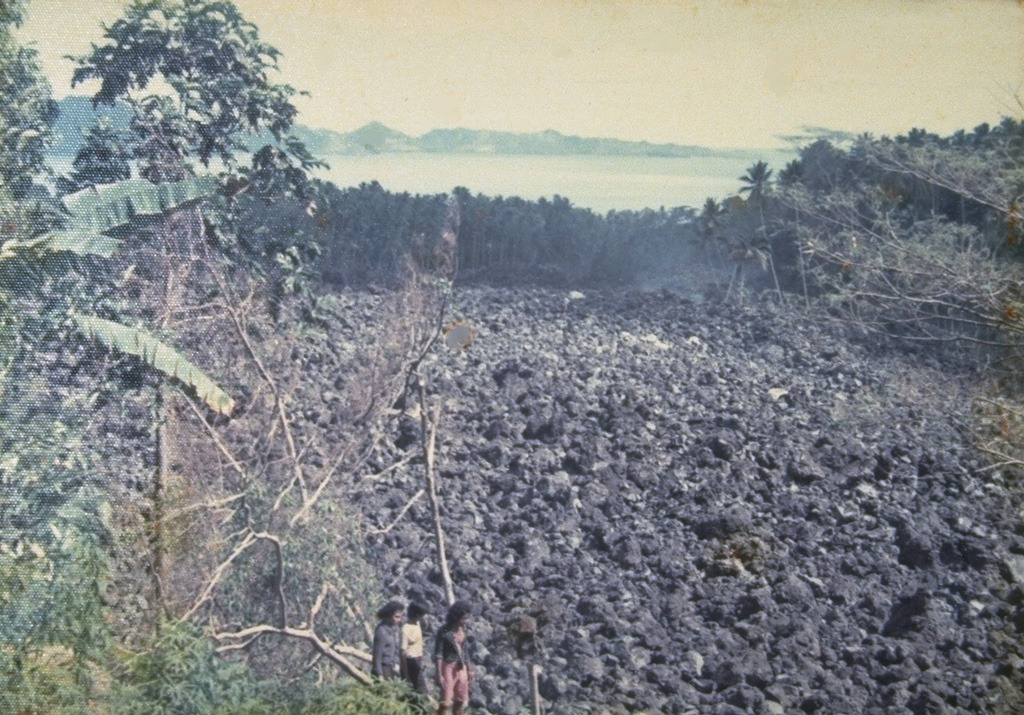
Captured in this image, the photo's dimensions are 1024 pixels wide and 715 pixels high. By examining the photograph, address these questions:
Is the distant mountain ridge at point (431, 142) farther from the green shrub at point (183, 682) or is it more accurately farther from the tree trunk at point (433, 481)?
the green shrub at point (183, 682)

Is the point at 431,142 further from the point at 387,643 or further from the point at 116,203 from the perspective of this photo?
the point at 387,643

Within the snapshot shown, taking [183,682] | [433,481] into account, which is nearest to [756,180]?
[433,481]

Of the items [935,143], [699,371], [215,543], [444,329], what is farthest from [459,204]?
[935,143]

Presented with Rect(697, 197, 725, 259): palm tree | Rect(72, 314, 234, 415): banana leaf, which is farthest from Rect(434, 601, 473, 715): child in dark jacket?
Rect(697, 197, 725, 259): palm tree

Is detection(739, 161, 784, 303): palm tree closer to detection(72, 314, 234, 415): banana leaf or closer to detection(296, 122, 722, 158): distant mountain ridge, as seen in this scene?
detection(296, 122, 722, 158): distant mountain ridge

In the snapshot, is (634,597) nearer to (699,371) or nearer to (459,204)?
(699,371)

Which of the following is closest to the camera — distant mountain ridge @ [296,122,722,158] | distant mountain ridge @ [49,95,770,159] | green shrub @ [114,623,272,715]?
green shrub @ [114,623,272,715]
